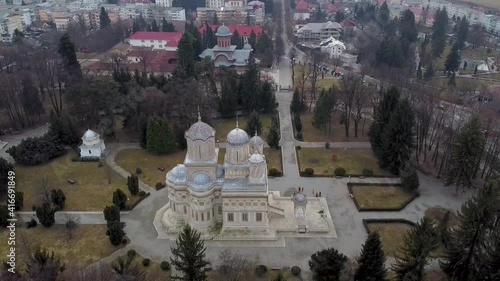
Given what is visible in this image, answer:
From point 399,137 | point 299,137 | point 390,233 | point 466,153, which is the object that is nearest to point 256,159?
Answer: point 390,233

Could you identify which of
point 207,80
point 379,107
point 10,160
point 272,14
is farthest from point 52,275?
point 272,14

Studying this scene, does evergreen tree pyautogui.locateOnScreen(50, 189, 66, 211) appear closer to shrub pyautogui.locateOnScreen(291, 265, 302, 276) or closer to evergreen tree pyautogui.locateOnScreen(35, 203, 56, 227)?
evergreen tree pyautogui.locateOnScreen(35, 203, 56, 227)

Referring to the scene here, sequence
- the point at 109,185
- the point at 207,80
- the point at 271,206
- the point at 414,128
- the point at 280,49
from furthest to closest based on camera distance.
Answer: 1. the point at 280,49
2. the point at 207,80
3. the point at 414,128
4. the point at 109,185
5. the point at 271,206

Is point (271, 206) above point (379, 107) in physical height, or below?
below

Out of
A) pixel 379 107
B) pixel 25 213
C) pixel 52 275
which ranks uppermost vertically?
pixel 379 107

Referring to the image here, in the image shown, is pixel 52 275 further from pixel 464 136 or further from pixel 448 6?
pixel 448 6

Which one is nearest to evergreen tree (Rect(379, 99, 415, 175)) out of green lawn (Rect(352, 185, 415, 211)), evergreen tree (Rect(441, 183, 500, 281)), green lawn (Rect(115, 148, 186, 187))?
green lawn (Rect(352, 185, 415, 211))

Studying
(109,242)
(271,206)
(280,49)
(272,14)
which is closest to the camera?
(109,242)

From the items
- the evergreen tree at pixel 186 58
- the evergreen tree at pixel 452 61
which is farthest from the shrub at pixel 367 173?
the evergreen tree at pixel 452 61

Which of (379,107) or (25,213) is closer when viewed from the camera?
(25,213)
